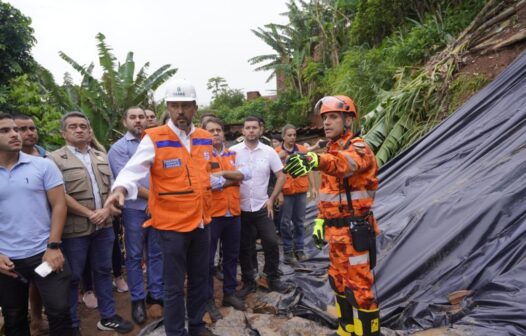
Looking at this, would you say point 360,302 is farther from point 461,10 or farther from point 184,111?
point 461,10

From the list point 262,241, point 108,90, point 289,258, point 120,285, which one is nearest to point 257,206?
point 262,241

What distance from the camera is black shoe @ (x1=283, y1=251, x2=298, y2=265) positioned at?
5090 mm

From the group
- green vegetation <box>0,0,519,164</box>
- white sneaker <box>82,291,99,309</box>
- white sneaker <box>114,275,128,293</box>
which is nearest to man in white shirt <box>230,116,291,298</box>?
white sneaker <box>114,275,128,293</box>

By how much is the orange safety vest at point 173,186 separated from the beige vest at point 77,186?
81cm

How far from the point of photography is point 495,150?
4.47 meters

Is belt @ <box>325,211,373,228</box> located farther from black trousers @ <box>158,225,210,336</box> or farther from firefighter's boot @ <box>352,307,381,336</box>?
black trousers @ <box>158,225,210,336</box>

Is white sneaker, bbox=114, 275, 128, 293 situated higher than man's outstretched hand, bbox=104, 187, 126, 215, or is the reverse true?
man's outstretched hand, bbox=104, 187, 126, 215

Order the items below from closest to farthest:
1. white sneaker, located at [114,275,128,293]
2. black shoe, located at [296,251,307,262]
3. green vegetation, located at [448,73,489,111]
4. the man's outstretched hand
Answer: the man's outstretched hand, white sneaker, located at [114,275,128,293], black shoe, located at [296,251,307,262], green vegetation, located at [448,73,489,111]

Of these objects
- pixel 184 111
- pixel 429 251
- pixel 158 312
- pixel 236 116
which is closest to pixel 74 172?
pixel 184 111

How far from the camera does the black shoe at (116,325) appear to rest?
3289 mm

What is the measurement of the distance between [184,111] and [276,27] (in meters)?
19.5

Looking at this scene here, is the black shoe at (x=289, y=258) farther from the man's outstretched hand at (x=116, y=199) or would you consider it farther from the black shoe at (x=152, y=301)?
the man's outstretched hand at (x=116, y=199)

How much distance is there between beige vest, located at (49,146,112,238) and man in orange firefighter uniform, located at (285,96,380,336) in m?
1.97

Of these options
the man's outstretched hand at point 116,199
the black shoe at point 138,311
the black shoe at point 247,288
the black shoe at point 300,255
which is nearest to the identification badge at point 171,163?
the man's outstretched hand at point 116,199
